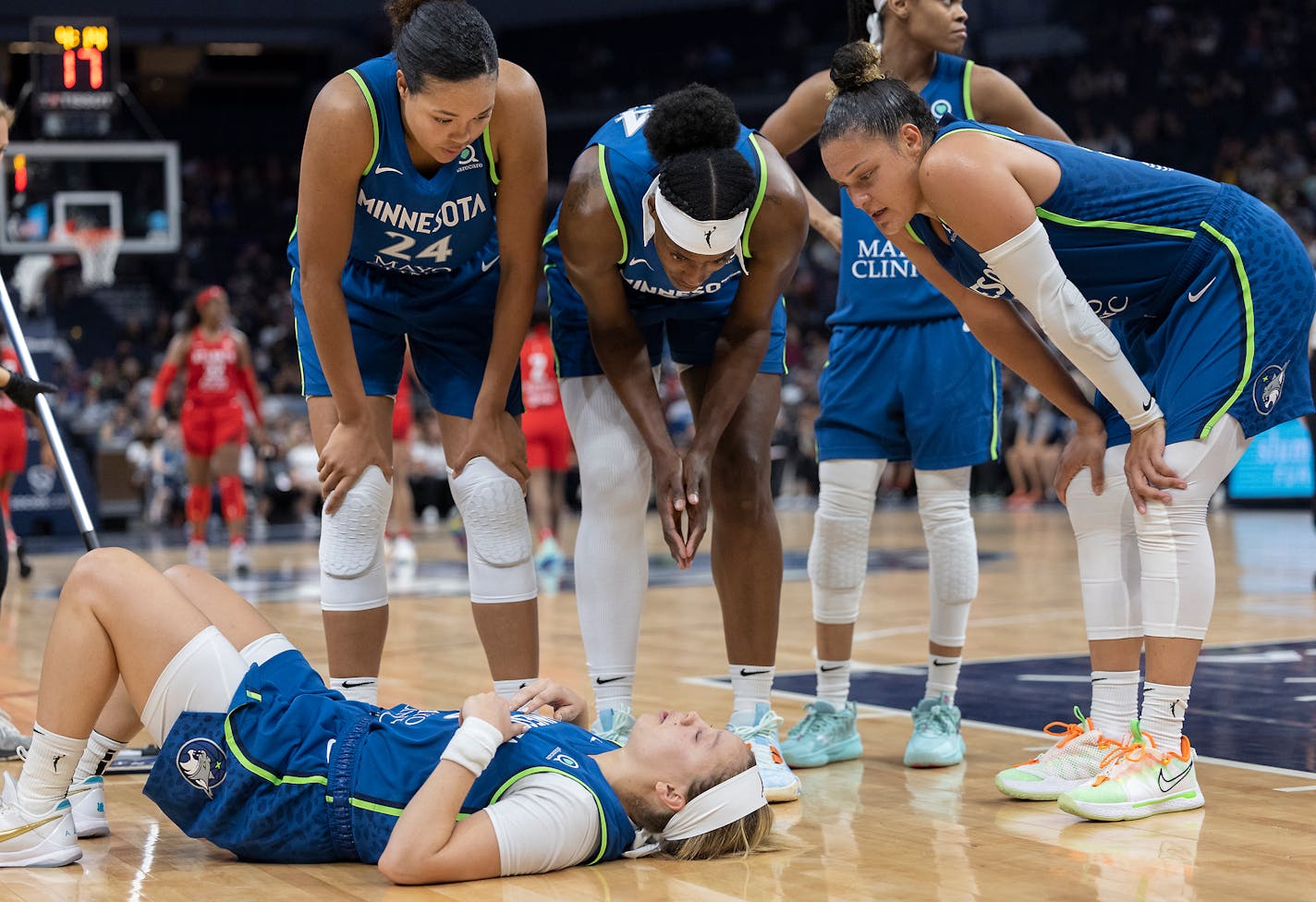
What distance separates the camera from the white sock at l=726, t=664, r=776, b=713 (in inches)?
132

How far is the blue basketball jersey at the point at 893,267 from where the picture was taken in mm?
3781

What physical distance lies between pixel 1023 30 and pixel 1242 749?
791 inches

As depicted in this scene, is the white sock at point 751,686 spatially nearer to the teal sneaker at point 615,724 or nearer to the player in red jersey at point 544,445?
the teal sneaker at point 615,724

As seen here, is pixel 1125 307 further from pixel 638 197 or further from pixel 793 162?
pixel 793 162

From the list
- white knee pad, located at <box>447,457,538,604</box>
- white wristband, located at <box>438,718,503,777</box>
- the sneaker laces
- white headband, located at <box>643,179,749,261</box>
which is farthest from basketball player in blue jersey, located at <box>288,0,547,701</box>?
white wristband, located at <box>438,718,503,777</box>

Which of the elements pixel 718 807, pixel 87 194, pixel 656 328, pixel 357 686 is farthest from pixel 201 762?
pixel 87 194

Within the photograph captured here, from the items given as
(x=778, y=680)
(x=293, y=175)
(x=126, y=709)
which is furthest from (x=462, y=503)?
(x=293, y=175)

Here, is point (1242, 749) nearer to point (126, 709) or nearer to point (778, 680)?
point (778, 680)

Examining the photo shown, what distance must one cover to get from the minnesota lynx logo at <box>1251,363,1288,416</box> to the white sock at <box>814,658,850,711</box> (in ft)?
4.13

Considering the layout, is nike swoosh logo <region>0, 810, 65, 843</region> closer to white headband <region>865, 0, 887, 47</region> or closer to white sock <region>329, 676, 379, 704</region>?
white sock <region>329, 676, 379, 704</region>

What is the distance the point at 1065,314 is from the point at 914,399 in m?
0.90

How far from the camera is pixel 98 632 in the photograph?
103 inches

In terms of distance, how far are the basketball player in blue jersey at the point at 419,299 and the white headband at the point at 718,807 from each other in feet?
2.74

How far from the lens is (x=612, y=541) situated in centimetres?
337
